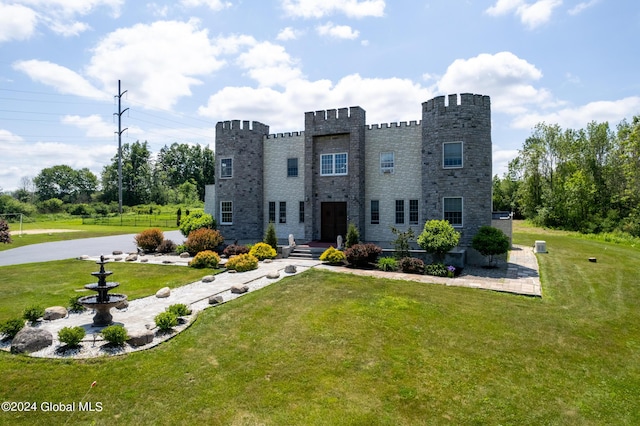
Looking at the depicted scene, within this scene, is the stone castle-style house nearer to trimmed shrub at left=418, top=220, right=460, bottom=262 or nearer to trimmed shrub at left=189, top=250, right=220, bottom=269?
trimmed shrub at left=418, top=220, right=460, bottom=262

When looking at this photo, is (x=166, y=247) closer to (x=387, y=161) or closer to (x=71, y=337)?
(x=387, y=161)

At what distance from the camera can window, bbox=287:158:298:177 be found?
23.8 meters

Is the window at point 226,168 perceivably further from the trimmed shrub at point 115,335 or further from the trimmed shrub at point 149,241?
the trimmed shrub at point 115,335

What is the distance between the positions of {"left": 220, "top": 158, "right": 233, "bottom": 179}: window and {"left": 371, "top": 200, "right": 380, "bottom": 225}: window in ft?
32.3

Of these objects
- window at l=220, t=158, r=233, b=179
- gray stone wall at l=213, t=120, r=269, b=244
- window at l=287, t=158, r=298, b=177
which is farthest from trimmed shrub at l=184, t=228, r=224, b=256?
window at l=287, t=158, r=298, b=177

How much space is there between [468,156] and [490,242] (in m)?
4.66

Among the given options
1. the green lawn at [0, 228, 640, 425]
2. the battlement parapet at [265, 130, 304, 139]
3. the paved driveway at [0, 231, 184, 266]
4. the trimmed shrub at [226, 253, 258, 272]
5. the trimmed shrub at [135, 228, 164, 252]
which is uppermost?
the battlement parapet at [265, 130, 304, 139]

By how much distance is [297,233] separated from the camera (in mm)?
23812

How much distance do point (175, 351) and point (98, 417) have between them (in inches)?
87.6

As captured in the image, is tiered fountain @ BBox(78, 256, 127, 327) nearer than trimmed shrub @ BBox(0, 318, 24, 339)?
No

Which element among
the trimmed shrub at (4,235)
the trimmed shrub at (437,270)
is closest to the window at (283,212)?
the trimmed shrub at (437,270)

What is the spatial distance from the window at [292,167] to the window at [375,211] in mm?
5540

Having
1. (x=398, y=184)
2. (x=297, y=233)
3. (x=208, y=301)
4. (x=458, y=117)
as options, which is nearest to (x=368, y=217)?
(x=398, y=184)

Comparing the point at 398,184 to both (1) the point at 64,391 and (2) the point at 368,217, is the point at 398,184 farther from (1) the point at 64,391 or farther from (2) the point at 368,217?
(1) the point at 64,391
